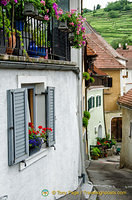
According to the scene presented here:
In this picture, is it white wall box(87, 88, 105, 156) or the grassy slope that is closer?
white wall box(87, 88, 105, 156)

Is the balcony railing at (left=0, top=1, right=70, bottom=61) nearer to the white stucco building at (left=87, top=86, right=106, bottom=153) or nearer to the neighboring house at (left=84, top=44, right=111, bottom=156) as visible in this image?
the neighboring house at (left=84, top=44, right=111, bottom=156)

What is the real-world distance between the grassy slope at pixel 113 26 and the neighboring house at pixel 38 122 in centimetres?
14309

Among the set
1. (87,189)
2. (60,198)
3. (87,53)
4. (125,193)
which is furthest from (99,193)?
(87,53)

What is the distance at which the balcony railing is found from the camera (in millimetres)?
6480

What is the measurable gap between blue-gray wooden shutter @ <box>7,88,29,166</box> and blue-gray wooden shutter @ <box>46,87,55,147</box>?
1.28 m

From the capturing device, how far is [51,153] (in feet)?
26.2

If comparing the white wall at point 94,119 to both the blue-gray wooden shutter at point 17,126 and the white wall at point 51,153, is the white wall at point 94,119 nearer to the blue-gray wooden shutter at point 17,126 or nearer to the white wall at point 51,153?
the white wall at point 51,153

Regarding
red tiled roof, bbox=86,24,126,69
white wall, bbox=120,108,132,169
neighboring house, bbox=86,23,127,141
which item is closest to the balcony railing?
white wall, bbox=120,108,132,169

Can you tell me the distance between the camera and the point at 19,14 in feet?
23.1

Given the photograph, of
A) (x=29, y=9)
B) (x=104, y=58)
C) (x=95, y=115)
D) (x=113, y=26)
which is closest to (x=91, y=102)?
(x=95, y=115)

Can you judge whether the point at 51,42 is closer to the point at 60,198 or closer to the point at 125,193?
the point at 60,198

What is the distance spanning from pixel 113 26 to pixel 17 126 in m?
177

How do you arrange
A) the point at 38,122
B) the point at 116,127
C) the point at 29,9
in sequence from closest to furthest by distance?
the point at 29,9 < the point at 38,122 < the point at 116,127

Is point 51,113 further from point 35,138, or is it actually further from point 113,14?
point 113,14
